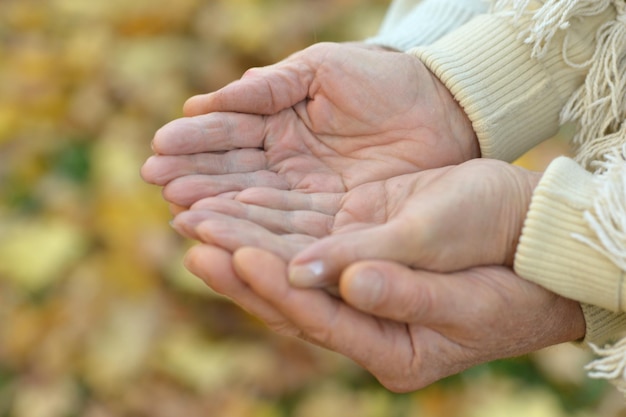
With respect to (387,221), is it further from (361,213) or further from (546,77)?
(546,77)

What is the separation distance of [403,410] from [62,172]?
2.22 ft

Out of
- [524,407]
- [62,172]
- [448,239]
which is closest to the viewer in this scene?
[448,239]

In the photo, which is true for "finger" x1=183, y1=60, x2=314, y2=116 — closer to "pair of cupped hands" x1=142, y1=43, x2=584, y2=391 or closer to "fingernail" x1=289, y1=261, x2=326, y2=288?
"pair of cupped hands" x1=142, y1=43, x2=584, y2=391

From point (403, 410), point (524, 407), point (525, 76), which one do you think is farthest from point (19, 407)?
point (525, 76)

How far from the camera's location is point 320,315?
604mm

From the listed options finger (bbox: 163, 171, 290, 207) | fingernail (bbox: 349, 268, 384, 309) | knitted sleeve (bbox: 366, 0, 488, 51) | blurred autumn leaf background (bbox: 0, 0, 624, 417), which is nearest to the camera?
fingernail (bbox: 349, 268, 384, 309)

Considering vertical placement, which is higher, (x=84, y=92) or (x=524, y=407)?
(x=84, y=92)

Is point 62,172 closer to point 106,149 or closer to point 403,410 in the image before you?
point 106,149

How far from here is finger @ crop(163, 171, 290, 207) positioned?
0.69m

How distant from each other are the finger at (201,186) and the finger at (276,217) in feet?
→ 0.06

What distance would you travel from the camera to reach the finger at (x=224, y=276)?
0.61 meters

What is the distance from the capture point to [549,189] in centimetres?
65

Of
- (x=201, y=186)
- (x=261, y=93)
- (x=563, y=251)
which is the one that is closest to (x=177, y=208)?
(x=201, y=186)

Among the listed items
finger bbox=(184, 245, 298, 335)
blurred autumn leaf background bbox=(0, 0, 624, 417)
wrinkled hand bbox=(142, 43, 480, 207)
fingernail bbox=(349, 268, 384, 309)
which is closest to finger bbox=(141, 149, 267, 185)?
wrinkled hand bbox=(142, 43, 480, 207)
